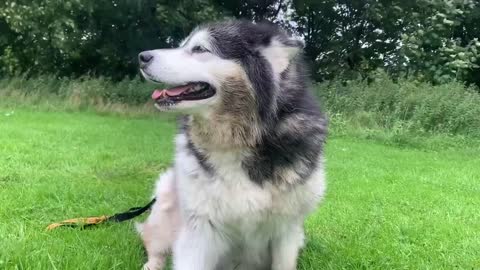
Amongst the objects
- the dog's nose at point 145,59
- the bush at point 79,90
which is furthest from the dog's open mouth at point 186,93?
the bush at point 79,90

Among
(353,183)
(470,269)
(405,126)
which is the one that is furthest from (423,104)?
(470,269)

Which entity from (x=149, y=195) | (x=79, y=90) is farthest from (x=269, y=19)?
(x=149, y=195)

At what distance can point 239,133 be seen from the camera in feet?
8.61

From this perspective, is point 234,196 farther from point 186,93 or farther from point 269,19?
point 269,19

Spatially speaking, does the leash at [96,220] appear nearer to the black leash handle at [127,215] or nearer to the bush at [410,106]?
the black leash handle at [127,215]

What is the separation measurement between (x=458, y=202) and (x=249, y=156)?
10.4 ft

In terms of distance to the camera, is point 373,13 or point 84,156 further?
point 373,13

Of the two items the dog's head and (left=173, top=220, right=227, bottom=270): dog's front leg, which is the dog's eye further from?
(left=173, top=220, right=227, bottom=270): dog's front leg

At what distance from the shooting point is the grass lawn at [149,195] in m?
3.14

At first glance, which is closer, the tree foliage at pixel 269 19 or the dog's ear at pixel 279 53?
the dog's ear at pixel 279 53

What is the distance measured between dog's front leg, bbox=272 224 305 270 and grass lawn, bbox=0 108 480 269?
288mm

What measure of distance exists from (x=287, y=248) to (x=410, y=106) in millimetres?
9430

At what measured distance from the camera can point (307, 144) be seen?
8.83 ft

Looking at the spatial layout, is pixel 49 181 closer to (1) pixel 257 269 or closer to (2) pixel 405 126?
(1) pixel 257 269
